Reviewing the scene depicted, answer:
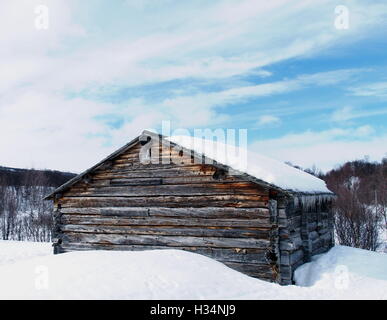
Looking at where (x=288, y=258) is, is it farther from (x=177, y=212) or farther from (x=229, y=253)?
(x=177, y=212)

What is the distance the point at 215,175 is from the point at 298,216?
3132 mm

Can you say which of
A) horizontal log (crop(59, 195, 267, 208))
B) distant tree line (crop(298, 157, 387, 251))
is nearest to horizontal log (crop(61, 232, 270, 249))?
horizontal log (crop(59, 195, 267, 208))

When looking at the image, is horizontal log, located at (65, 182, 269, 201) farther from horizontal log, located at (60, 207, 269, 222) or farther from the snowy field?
the snowy field

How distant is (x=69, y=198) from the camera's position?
14086 mm

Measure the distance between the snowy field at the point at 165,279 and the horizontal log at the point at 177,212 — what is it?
1.27 m

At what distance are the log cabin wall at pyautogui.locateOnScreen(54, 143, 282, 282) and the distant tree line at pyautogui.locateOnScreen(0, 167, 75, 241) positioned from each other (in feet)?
104

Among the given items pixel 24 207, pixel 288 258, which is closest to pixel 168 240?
pixel 288 258

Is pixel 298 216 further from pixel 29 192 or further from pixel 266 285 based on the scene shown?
pixel 29 192

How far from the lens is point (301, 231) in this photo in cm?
1280

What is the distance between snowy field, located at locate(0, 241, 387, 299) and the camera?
25.5ft

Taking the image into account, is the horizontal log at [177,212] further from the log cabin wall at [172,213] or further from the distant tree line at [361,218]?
the distant tree line at [361,218]

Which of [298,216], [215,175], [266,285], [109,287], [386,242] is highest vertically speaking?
[215,175]
